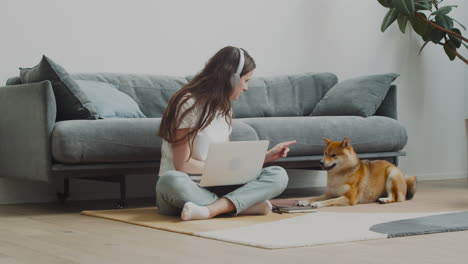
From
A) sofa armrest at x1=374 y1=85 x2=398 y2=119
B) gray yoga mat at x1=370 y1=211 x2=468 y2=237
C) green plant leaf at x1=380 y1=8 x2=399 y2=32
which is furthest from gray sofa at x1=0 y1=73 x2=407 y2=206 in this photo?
gray yoga mat at x1=370 y1=211 x2=468 y2=237

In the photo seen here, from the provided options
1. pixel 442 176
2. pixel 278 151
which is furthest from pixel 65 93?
pixel 442 176

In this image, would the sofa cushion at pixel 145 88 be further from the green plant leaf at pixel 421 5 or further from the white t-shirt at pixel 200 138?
the green plant leaf at pixel 421 5

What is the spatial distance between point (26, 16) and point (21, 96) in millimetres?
685

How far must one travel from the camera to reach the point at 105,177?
3.82m

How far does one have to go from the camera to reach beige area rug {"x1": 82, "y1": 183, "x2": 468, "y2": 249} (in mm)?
2508

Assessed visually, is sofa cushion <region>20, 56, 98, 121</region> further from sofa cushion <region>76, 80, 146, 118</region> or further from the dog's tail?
the dog's tail

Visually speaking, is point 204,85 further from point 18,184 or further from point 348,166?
point 18,184

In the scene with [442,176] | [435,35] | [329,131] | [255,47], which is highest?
[435,35]

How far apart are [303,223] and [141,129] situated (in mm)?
1050

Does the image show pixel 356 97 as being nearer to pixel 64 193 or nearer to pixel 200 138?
pixel 200 138

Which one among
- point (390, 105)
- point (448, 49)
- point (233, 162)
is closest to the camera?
point (233, 162)

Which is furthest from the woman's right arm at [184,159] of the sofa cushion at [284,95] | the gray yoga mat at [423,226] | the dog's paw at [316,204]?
the sofa cushion at [284,95]

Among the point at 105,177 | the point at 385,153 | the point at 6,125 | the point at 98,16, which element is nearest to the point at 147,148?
the point at 105,177

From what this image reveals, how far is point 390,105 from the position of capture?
4.61 metres
